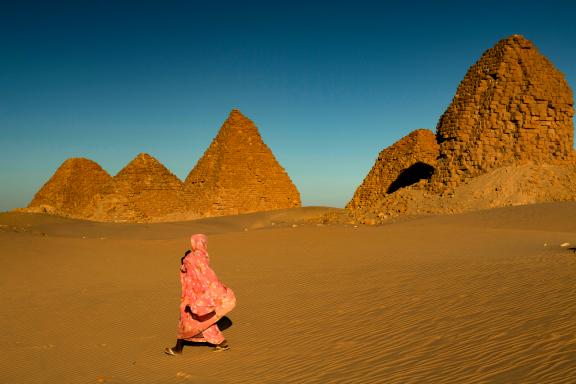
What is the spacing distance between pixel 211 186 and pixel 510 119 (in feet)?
74.8

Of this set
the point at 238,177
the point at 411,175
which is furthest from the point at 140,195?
the point at 411,175

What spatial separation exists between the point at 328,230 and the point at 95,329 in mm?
11095

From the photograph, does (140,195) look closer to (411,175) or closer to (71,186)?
(71,186)

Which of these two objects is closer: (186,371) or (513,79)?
(186,371)

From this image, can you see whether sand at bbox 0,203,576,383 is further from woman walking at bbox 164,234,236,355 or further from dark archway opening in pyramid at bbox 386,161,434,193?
dark archway opening in pyramid at bbox 386,161,434,193

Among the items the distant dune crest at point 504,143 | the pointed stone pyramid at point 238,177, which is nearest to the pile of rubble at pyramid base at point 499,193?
the distant dune crest at point 504,143

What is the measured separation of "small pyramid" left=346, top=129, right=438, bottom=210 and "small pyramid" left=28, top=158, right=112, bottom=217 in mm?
26906

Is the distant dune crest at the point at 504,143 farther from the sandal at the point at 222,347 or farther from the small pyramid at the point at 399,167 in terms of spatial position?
the sandal at the point at 222,347

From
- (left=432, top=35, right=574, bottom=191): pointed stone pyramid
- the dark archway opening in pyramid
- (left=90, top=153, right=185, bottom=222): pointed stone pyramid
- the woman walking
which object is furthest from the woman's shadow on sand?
(left=90, top=153, right=185, bottom=222): pointed stone pyramid

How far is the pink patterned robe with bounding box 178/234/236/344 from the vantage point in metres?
6.55

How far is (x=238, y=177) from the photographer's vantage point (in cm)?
4150

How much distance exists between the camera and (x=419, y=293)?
8.38 meters

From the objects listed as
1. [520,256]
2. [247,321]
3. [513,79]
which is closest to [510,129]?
[513,79]

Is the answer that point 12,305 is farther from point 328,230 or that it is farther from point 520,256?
point 328,230
